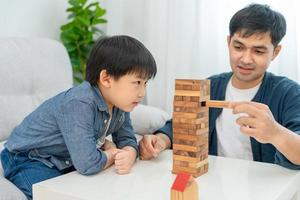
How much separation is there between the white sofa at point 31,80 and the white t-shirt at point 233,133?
48 cm

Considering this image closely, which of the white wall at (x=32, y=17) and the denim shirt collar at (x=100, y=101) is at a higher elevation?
the white wall at (x=32, y=17)

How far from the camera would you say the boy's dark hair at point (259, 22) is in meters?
1.30

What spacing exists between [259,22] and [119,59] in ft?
1.62

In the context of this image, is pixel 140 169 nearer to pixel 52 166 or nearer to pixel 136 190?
pixel 136 190

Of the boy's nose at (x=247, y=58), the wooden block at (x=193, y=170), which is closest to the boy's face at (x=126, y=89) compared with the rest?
the wooden block at (x=193, y=170)

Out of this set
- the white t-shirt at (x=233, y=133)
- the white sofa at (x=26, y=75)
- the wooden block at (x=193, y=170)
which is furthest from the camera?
the white sofa at (x=26, y=75)

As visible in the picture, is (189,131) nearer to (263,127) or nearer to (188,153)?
(188,153)

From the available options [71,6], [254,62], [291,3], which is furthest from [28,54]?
[291,3]

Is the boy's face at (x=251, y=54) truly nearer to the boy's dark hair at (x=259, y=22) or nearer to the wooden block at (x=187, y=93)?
the boy's dark hair at (x=259, y=22)

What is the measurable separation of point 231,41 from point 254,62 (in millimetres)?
109

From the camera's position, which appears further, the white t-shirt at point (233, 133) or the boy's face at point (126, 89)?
the white t-shirt at point (233, 133)

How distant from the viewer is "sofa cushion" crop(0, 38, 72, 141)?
5.54ft

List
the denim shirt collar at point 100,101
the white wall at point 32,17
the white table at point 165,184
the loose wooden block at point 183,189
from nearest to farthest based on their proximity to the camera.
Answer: the loose wooden block at point 183,189 < the white table at point 165,184 < the denim shirt collar at point 100,101 < the white wall at point 32,17

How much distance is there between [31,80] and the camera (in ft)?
5.89
